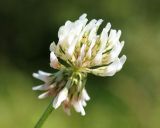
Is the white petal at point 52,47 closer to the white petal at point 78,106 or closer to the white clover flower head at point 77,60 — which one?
the white clover flower head at point 77,60

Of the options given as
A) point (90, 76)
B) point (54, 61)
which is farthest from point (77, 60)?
point (90, 76)

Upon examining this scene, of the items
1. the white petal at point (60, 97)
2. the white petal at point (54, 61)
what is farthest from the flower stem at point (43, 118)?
the white petal at point (54, 61)

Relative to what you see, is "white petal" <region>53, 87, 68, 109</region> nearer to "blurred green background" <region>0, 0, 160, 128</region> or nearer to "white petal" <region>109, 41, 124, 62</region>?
"white petal" <region>109, 41, 124, 62</region>

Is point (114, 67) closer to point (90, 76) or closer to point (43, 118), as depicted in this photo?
point (43, 118)
